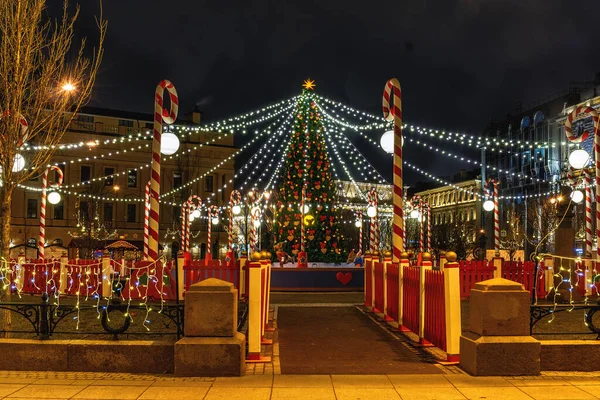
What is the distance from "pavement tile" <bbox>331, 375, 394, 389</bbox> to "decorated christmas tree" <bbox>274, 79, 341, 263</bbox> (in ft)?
74.0

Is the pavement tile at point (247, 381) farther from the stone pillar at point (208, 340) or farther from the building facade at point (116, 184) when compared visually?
the building facade at point (116, 184)

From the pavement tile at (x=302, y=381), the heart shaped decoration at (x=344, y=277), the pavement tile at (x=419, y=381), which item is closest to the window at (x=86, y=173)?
the heart shaped decoration at (x=344, y=277)

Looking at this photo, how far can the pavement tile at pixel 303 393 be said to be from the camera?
25.1 ft

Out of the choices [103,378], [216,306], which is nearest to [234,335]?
[216,306]

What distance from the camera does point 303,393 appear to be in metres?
7.82

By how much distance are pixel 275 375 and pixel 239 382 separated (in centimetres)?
62

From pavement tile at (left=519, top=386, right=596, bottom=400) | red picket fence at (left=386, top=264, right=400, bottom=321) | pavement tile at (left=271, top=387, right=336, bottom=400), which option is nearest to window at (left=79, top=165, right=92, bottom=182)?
red picket fence at (left=386, top=264, right=400, bottom=321)

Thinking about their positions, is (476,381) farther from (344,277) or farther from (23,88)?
(344,277)

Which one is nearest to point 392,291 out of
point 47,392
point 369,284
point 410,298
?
point 410,298

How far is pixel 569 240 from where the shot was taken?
18188 millimetres

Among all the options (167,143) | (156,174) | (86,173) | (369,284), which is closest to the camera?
(156,174)

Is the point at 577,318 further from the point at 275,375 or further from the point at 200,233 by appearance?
the point at 200,233

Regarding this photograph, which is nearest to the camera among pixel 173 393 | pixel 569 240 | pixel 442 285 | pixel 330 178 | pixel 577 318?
pixel 173 393

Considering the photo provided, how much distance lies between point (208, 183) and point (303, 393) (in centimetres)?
6084
